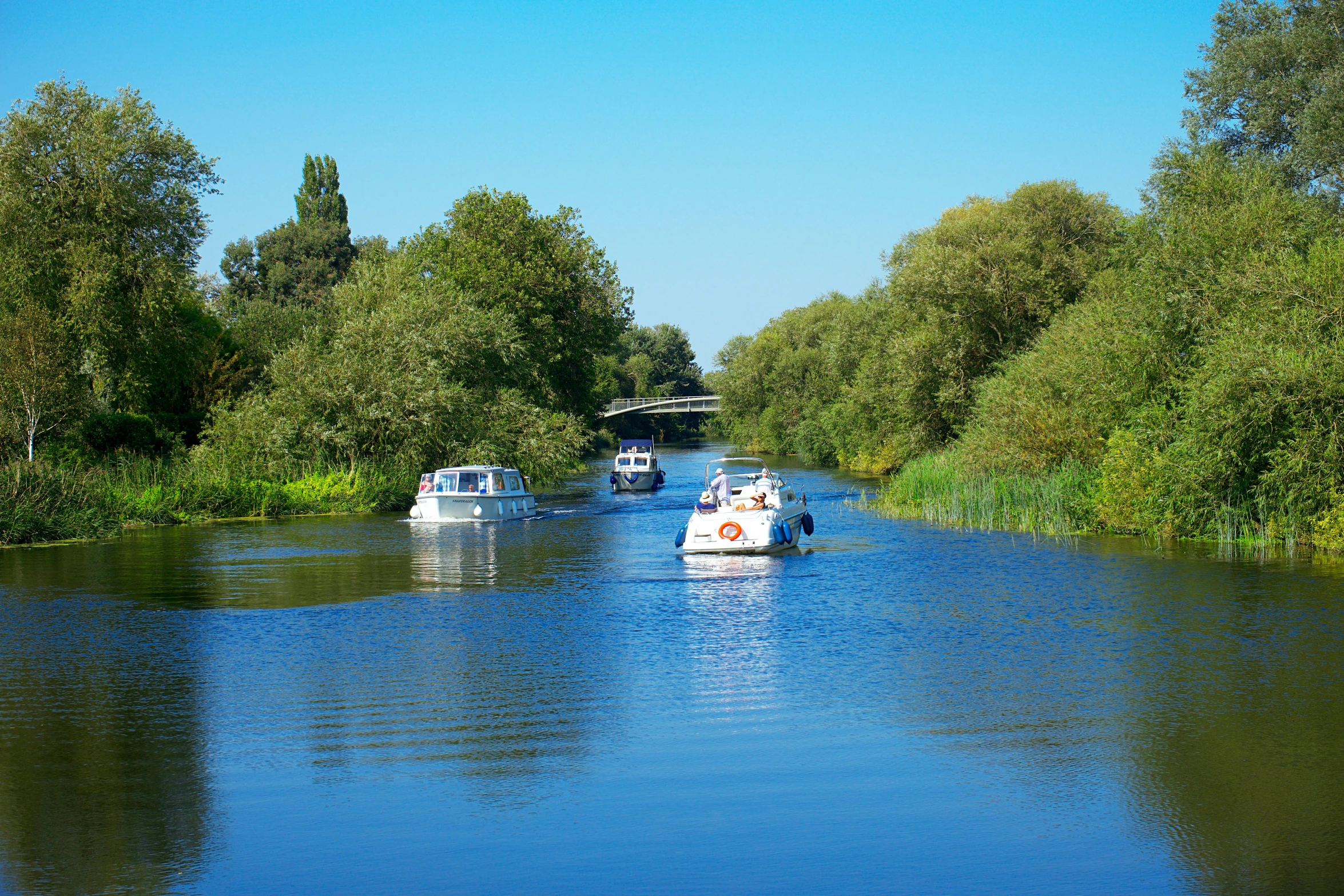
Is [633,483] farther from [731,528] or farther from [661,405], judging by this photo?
[661,405]

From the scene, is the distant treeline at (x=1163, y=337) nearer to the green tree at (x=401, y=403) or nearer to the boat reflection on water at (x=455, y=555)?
the boat reflection on water at (x=455, y=555)

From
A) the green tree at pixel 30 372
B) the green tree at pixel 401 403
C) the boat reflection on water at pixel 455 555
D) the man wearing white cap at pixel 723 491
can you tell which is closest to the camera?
the boat reflection on water at pixel 455 555

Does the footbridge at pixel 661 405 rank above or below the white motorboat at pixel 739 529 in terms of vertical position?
above

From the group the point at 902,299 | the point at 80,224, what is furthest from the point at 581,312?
the point at 80,224

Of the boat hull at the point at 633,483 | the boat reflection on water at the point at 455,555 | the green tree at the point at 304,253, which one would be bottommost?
the boat reflection on water at the point at 455,555

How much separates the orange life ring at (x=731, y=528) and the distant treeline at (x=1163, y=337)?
32.1ft

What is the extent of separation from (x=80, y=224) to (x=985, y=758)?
37612mm

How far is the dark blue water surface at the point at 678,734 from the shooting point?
7.93m

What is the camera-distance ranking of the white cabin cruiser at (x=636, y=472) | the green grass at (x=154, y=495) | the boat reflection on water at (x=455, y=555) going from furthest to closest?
1. the white cabin cruiser at (x=636, y=472)
2. the green grass at (x=154, y=495)
3. the boat reflection on water at (x=455, y=555)

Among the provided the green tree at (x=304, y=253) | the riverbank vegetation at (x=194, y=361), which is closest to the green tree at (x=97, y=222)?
the riverbank vegetation at (x=194, y=361)

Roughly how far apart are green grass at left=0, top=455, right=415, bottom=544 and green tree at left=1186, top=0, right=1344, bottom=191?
32.3 metres

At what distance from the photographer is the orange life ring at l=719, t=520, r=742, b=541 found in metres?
27.6

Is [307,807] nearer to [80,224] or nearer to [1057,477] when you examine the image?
[1057,477]

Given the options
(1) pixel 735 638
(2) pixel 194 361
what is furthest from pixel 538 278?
(1) pixel 735 638
